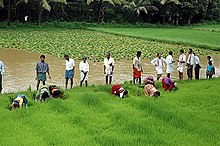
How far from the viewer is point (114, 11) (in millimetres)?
44812

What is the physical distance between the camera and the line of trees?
4009 cm

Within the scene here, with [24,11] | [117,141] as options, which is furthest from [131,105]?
[24,11]

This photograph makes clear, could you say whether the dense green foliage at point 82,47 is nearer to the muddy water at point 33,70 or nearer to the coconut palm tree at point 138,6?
the muddy water at point 33,70

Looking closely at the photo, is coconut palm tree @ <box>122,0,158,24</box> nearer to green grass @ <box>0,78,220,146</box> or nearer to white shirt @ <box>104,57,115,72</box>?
white shirt @ <box>104,57,115,72</box>

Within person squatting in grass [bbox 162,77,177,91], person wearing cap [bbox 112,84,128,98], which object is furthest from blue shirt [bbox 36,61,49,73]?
person squatting in grass [bbox 162,77,177,91]

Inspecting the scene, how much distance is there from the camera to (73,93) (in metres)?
10.2

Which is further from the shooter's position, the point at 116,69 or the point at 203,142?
the point at 116,69

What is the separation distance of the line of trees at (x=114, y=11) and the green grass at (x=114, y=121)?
1239 inches

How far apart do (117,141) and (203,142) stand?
1670 mm

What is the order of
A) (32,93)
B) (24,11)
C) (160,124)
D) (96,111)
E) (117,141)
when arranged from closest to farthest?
(117,141) → (160,124) → (96,111) → (32,93) → (24,11)

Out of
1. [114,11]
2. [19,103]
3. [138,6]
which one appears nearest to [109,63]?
[19,103]

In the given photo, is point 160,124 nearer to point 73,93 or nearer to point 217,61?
point 73,93

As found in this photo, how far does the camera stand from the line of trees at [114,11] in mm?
40094

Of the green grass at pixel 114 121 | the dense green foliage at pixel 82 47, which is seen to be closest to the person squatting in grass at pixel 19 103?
the green grass at pixel 114 121
